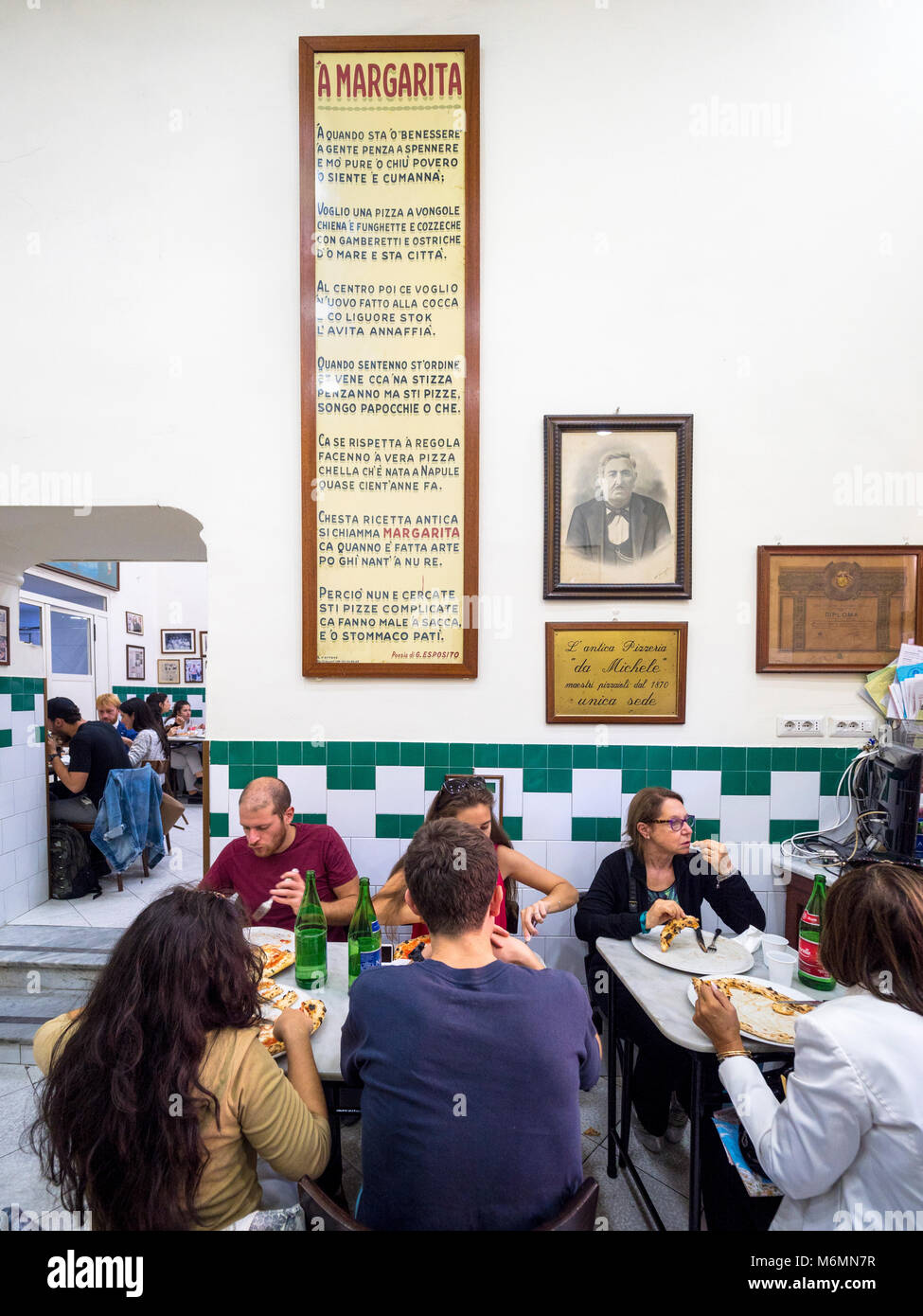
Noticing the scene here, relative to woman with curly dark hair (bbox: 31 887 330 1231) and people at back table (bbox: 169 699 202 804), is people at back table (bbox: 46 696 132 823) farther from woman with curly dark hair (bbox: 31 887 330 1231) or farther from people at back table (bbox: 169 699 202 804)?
woman with curly dark hair (bbox: 31 887 330 1231)

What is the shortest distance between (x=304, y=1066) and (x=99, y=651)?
7165 millimetres

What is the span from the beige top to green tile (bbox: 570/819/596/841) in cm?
167

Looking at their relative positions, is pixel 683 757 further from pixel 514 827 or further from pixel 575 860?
pixel 514 827

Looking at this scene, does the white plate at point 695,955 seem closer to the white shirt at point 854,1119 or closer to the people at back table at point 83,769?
the white shirt at point 854,1119

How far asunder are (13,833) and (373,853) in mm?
2361

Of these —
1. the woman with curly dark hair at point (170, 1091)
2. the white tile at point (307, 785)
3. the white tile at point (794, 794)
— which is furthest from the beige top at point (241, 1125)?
the white tile at point (794, 794)

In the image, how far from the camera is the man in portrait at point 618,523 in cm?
258

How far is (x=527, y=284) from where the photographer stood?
2.59 metres

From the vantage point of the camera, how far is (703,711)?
2.62 meters

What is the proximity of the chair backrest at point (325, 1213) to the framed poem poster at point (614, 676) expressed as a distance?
6.08ft

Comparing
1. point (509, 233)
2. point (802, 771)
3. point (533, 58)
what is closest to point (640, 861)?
point (802, 771)

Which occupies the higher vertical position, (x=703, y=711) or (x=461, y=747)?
(x=703, y=711)

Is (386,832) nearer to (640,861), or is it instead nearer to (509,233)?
(640,861)
